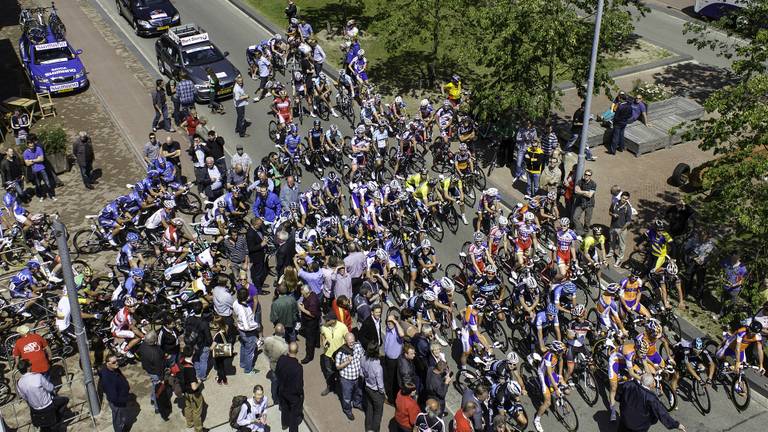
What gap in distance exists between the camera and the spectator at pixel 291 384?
12805mm

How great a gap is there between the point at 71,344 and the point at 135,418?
2.57 metres

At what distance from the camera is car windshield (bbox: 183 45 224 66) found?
27516mm

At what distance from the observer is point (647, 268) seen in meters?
17.8

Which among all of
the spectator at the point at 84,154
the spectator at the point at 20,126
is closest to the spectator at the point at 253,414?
the spectator at the point at 84,154

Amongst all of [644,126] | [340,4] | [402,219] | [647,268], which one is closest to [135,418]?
[402,219]

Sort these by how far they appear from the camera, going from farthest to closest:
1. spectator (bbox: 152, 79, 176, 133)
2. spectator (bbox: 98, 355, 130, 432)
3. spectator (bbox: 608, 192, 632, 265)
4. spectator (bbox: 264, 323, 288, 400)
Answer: spectator (bbox: 152, 79, 176, 133), spectator (bbox: 608, 192, 632, 265), spectator (bbox: 264, 323, 288, 400), spectator (bbox: 98, 355, 130, 432)

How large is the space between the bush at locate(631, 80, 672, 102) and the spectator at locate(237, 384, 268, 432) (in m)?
19.6

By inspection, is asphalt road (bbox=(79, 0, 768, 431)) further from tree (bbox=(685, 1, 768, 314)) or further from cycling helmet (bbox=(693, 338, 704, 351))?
tree (bbox=(685, 1, 768, 314))

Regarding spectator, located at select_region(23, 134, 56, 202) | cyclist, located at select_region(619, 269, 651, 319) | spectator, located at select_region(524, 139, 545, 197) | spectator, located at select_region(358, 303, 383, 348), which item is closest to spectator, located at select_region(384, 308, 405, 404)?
spectator, located at select_region(358, 303, 383, 348)

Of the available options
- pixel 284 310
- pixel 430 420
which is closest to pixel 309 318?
pixel 284 310

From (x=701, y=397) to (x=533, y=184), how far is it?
8.23m

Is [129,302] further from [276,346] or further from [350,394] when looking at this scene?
→ [350,394]

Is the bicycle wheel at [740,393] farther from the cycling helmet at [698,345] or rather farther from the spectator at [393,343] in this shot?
the spectator at [393,343]

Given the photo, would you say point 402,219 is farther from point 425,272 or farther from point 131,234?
point 131,234
